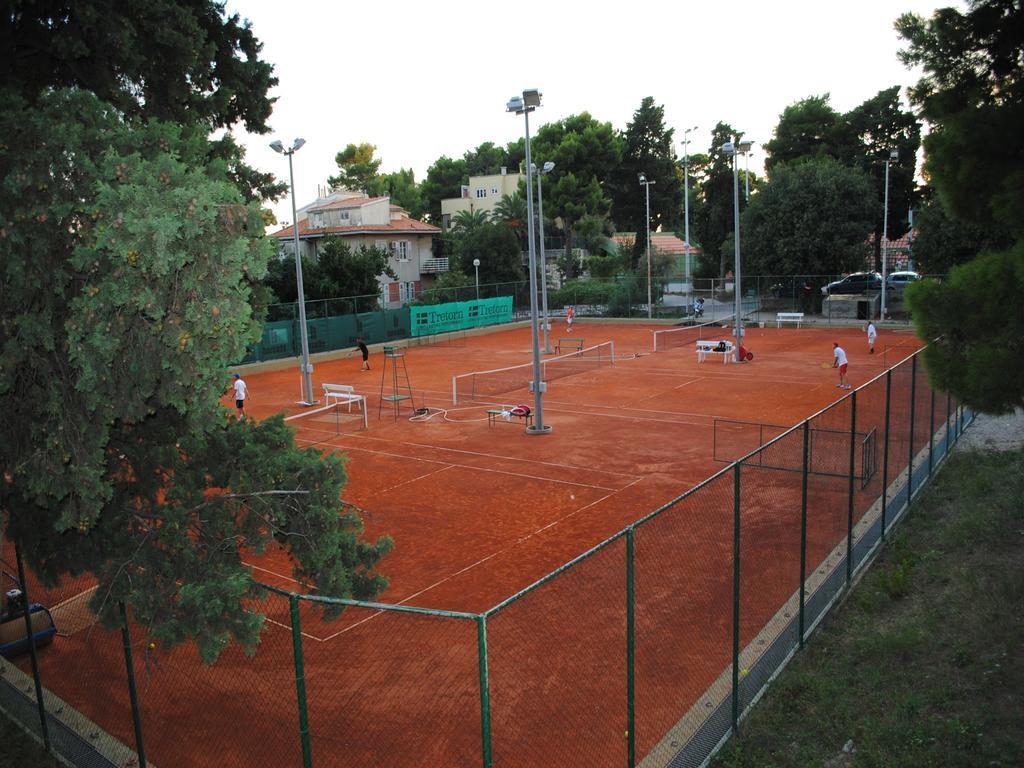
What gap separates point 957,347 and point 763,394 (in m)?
17.5

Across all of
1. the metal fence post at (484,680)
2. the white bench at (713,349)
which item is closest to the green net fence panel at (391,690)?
the metal fence post at (484,680)

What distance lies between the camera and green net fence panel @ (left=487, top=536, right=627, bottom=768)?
823cm

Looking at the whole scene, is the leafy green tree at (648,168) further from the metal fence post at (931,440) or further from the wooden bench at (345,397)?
the metal fence post at (931,440)

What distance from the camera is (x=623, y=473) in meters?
18.5

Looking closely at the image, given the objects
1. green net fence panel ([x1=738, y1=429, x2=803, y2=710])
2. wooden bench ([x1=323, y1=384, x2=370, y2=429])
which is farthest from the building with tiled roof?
green net fence panel ([x1=738, y1=429, x2=803, y2=710])

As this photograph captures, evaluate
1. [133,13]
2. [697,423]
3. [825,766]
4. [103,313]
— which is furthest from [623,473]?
[103,313]

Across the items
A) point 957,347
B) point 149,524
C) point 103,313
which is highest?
point 103,313

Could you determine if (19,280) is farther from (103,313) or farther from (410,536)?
(410,536)

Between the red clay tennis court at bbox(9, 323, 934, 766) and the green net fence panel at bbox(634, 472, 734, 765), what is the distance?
1.3 inches

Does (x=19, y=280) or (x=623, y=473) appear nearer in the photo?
(x=19, y=280)

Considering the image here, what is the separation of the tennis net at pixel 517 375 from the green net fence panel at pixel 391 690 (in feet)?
53.7

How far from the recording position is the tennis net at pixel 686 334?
41.8 m

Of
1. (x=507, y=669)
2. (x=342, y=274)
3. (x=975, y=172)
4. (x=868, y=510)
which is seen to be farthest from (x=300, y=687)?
(x=342, y=274)

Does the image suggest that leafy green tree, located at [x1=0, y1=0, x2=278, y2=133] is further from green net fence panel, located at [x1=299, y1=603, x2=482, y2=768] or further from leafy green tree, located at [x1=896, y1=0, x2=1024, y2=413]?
leafy green tree, located at [x1=896, y1=0, x2=1024, y2=413]
